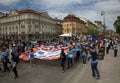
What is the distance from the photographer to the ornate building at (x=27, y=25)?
283 ft

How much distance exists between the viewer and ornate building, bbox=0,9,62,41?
8631cm

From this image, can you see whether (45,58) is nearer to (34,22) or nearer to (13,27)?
(34,22)

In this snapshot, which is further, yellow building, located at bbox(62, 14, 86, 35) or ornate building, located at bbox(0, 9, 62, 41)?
yellow building, located at bbox(62, 14, 86, 35)

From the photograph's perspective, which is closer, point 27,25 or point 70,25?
point 27,25

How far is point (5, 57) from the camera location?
49.8 ft

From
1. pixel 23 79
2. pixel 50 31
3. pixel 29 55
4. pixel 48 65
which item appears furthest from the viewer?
pixel 50 31

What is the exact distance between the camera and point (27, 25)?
283ft

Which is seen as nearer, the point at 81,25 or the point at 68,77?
the point at 68,77

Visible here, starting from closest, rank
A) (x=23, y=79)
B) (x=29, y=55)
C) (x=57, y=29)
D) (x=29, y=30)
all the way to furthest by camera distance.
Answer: (x=23, y=79)
(x=29, y=55)
(x=29, y=30)
(x=57, y=29)

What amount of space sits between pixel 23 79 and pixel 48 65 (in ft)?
16.6

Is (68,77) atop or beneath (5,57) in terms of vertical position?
beneath

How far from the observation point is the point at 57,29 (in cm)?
11294

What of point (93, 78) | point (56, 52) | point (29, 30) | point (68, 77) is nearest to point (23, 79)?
point (68, 77)

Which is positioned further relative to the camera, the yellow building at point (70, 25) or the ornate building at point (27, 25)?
the yellow building at point (70, 25)
